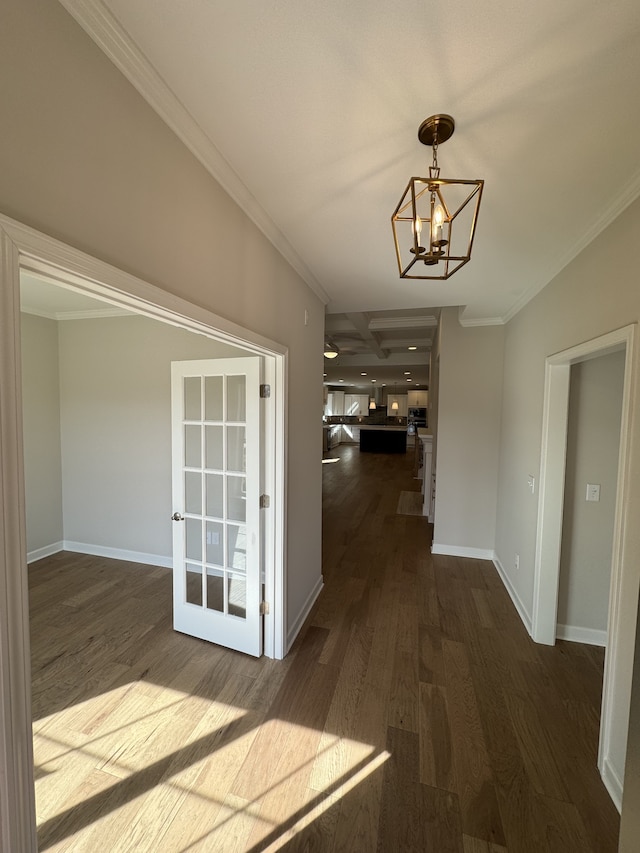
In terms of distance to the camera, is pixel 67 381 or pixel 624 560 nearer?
pixel 624 560

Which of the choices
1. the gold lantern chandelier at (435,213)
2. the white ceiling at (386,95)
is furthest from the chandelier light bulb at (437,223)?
the white ceiling at (386,95)

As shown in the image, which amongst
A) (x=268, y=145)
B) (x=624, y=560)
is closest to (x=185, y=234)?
(x=268, y=145)

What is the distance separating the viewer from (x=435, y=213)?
0.98 meters

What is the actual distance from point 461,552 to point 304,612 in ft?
7.08

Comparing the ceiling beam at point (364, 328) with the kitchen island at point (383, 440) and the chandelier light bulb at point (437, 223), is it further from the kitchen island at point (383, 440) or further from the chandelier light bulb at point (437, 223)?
the kitchen island at point (383, 440)

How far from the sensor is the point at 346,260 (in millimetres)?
2268

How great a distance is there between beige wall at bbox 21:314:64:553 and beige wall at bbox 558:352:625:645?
497 cm

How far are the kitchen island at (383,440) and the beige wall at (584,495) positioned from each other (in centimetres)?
961

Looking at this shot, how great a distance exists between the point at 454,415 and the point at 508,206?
8.40 feet

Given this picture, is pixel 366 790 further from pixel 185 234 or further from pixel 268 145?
pixel 268 145

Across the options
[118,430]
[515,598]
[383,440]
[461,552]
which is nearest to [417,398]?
[383,440]

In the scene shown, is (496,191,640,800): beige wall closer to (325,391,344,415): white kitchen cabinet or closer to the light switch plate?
the light switch plate

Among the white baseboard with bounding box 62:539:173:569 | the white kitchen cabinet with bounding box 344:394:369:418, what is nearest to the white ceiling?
the white baseboard with bounding box 62:539:173:569

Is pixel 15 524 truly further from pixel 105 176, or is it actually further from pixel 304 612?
pixel 304 612
